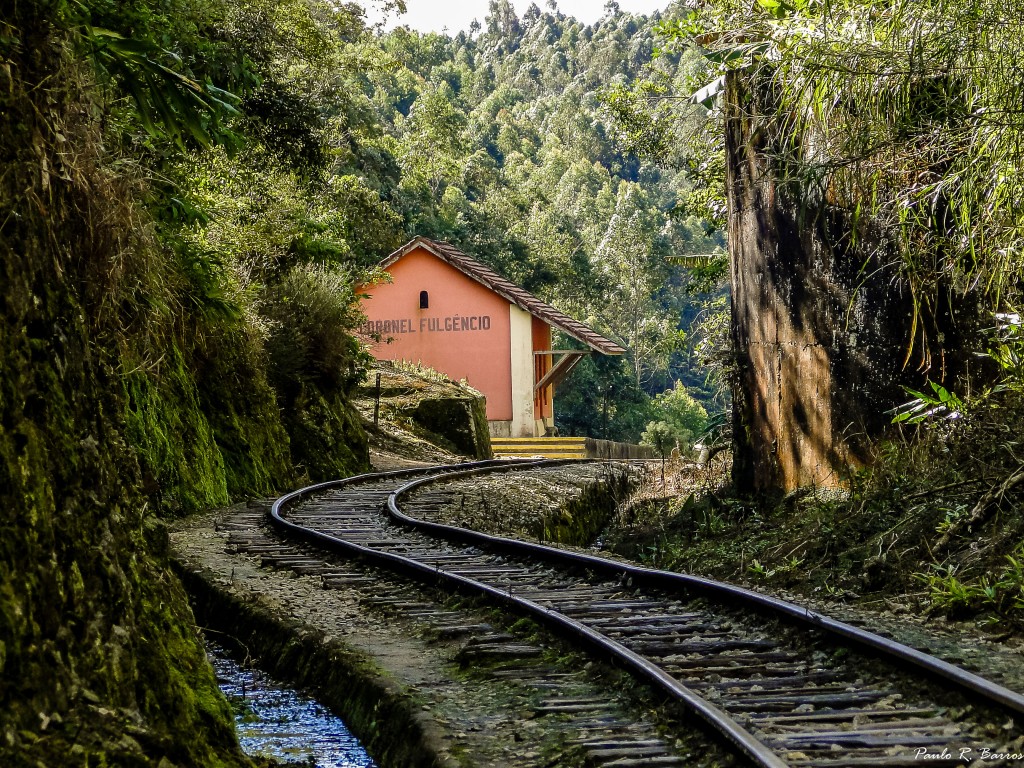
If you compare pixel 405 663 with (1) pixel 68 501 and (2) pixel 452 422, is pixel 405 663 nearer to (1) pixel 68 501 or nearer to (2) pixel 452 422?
(1) pixel 68 501

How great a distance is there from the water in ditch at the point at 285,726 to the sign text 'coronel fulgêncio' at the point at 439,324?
33267mm

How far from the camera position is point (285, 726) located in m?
5.82

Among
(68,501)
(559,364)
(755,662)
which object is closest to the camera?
(68,501)

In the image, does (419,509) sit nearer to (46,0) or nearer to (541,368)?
(46,0)

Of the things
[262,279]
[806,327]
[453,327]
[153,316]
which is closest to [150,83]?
[153,316]

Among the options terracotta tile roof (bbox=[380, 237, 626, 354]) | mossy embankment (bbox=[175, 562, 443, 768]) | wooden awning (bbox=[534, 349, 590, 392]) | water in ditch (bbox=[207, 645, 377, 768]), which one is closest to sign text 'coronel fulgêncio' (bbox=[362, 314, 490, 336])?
terracotta tile roof (bbox=[380, 237, 626, 354])

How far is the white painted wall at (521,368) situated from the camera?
40031 mm

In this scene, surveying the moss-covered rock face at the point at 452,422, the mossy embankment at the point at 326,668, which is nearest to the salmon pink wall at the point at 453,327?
the moss-covered rock face at the point at 452,422

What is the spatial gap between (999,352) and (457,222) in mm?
46125

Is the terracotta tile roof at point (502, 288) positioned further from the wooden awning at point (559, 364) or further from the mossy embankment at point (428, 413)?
the mossy embankment at point (428, 413)

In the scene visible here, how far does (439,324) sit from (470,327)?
45.5 inches

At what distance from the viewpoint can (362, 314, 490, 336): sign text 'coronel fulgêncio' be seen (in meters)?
40.2

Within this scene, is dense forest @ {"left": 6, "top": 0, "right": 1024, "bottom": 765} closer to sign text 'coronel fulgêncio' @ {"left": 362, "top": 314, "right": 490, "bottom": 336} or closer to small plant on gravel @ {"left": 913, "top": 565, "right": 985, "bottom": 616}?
small plant on gravel @ {"left": 913, "top": 565, "right": 985, "bottom": 616}

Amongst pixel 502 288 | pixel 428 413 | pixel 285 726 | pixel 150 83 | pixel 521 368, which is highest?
pixel 502 288
